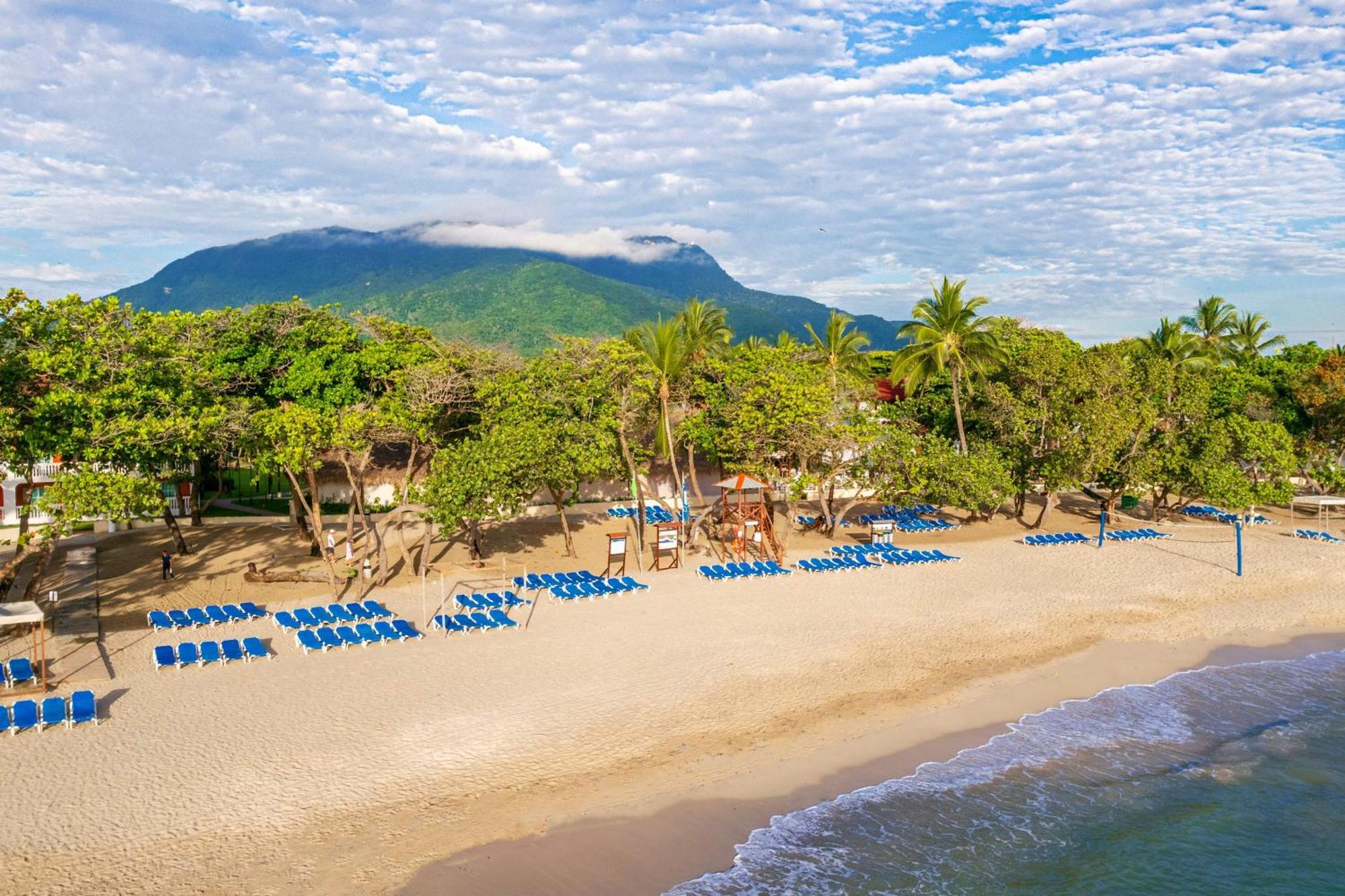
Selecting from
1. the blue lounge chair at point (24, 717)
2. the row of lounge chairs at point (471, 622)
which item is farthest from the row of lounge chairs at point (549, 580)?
the blue lounge chair at point (24, 717)

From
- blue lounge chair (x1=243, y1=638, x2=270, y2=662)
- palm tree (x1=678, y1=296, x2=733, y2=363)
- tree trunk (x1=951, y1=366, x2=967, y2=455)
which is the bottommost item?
blue lounge chair (x1=243, y1=638, x2=270, y2=662)

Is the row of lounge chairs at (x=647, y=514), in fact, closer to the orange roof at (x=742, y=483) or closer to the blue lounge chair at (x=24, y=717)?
the orange roof at (x=742, y=483)

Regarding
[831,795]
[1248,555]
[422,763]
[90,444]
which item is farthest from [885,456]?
[90,444]

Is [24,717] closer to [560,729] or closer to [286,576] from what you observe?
[560,729]

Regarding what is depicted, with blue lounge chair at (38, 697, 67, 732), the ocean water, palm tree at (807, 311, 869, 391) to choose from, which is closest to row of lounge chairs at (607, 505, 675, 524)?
palm tree at (807, 311, 869, 391)

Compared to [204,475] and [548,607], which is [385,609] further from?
[204,475]

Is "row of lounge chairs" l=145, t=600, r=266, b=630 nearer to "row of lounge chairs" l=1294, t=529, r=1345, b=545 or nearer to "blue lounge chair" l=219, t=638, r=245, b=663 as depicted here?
"blue lounge chair" l=219, t=638, r=245, b=663
